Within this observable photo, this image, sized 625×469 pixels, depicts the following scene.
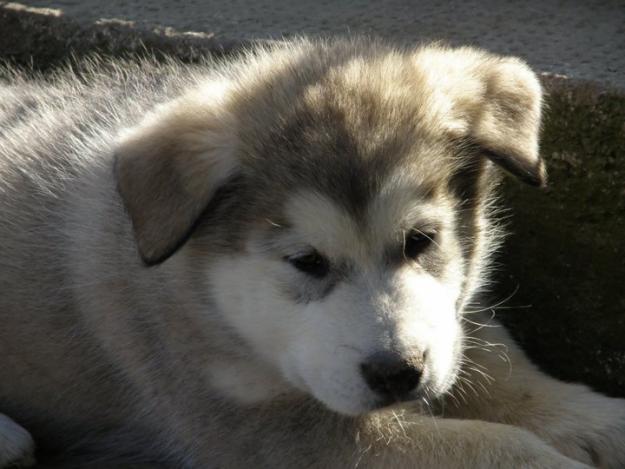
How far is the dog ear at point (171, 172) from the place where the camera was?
140 inches

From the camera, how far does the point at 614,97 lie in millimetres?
4438

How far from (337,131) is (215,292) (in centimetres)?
72

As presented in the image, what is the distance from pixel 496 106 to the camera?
157 inches

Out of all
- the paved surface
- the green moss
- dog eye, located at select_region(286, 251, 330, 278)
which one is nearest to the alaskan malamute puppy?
dog eye, located at select_region(286, 251, 330, 278)

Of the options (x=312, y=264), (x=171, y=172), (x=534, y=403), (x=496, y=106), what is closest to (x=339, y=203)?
(x=312, y=264)

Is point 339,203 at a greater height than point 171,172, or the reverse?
point 171,172

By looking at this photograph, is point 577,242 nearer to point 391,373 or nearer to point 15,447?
point 391,373

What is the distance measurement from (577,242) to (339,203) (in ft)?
4.72

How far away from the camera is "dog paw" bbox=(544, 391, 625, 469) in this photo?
4172 millimetres

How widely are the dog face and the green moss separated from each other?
522 millimetres

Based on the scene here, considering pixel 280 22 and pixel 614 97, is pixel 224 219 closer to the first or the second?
pixel 614 97

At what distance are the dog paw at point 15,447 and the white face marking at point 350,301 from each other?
1.19 metres

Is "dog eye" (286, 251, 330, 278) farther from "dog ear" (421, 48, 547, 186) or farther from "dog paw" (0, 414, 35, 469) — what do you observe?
"dog paw" (0, 414, 35, 469)

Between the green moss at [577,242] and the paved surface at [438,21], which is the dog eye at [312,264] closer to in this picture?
the green moss at [577,242]
